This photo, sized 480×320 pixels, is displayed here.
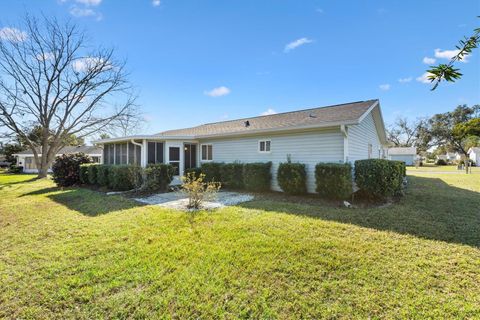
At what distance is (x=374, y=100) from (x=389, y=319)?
9.82 meters

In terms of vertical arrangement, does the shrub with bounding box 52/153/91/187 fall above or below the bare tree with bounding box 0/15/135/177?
below

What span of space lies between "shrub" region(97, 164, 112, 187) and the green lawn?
5398mm

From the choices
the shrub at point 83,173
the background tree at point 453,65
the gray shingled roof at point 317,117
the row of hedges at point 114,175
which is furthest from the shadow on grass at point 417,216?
the shrub at point 83,173

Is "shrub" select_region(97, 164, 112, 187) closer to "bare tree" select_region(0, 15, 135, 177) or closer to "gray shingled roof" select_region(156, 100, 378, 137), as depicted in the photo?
"gray shingled roof" select_region(156, 100, 378, 137)

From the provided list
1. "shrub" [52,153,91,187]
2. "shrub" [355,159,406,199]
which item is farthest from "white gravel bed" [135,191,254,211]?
"shrub" [52,153,91,187]

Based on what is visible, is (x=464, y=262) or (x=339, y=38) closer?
(x=464, y=262)

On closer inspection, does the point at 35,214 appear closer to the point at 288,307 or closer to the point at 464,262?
the point at 288,307

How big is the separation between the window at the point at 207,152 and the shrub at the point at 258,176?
143 inches

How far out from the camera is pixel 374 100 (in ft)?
33.4

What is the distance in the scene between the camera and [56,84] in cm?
2311

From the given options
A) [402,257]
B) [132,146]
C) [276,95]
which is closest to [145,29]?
[132,146]

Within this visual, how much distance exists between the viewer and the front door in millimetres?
13237

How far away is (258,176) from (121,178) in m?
6.43

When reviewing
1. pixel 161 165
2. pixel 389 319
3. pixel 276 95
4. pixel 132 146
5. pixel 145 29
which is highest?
pixel 145 29
